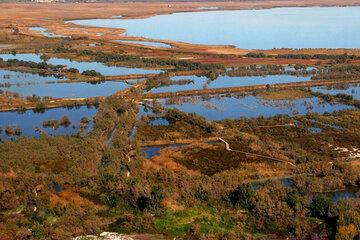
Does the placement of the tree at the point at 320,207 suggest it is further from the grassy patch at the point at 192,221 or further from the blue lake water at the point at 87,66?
the blue lake water at the point at 87,66

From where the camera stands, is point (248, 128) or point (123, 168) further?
point (248, 128)

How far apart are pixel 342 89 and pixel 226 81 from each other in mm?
7947

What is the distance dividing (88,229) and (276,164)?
27.0 feet

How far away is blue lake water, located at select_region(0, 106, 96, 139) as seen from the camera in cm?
2380

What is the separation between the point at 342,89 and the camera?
33875mm

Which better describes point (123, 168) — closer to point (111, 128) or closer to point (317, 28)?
point (111, 128)

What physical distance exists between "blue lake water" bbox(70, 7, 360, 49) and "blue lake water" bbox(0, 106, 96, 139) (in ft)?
97.1

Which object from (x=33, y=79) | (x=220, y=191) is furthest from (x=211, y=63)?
(x=220, y=191)

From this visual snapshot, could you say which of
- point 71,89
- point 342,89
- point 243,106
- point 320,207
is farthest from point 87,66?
point 320,207

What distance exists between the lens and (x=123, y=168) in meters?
18.8

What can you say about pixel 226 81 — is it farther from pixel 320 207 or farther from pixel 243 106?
pixel 320 207

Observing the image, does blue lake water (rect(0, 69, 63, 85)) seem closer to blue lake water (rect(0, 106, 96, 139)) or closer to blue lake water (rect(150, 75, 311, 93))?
blue lake water (rect(0, 106, 96, 139))

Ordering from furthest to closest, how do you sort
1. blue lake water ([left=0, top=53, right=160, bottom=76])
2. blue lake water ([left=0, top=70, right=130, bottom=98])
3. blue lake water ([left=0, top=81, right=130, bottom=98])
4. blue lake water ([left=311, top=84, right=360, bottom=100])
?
blue lake water ([left=0, top=53, right=160, bottom=76]), blue lake water ([left=311, top=84, right=360, bottom=100]), blue lake water ([left=0, top=70, right=130, bottom=98]), blue lake water ([left=0, top=81, right=130, bottom=98])

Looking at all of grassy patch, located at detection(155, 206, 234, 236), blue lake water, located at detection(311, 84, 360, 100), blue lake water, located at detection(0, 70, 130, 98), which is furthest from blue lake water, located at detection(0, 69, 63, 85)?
grassy patch, located at detection(155, 206, 234, 236)
